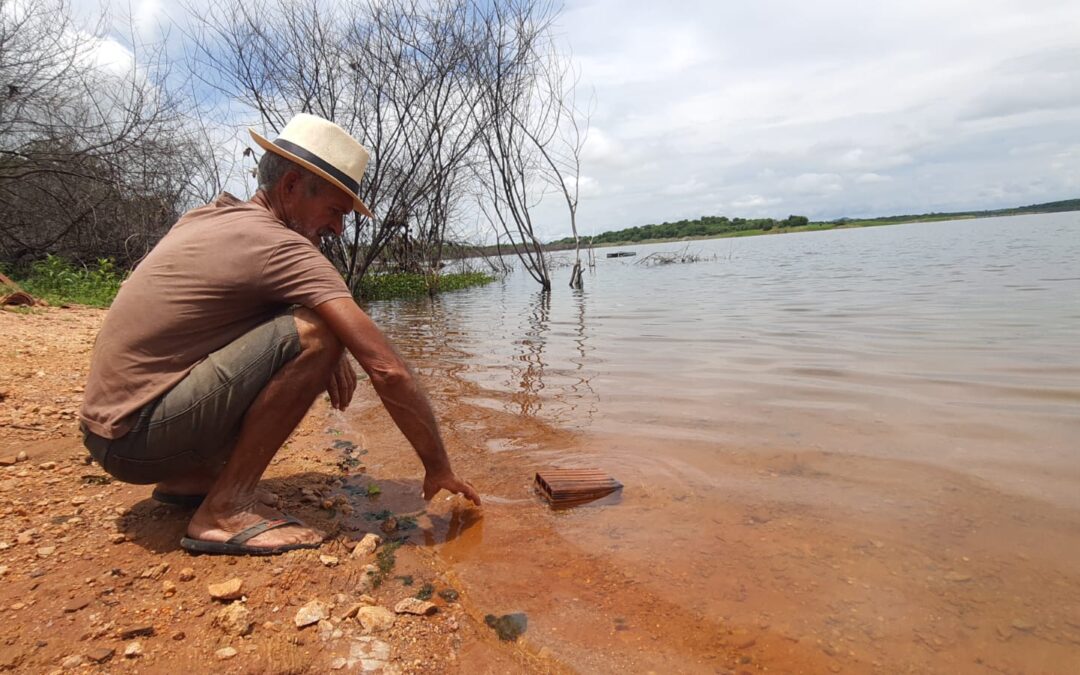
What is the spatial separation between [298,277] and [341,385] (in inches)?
23.4

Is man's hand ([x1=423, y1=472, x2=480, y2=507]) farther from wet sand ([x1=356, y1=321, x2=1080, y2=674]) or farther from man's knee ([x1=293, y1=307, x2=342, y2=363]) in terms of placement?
man's knee ([x1=293, y1=307, x2=342, y2=363])

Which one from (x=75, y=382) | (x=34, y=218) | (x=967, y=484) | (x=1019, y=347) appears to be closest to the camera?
(x=967, y=484)

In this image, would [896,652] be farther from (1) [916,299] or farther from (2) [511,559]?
(1) [916,299]

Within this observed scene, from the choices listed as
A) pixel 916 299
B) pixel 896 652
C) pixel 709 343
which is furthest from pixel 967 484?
pixel 916 299

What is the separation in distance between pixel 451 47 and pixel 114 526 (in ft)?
40.4

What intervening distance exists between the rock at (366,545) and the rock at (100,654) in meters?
0.75

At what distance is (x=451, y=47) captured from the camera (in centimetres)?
1280

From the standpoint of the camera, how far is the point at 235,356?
2041 mm

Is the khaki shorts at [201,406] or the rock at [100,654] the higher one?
the khaki shorts at [201,406]

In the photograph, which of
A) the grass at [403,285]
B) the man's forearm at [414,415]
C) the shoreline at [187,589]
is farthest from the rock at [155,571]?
the grass at [403,285]

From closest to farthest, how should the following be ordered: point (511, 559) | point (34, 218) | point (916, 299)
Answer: point (511, 559) < point (916, 299) < point (34, 218)

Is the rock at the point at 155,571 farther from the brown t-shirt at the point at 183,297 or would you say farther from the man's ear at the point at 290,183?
the man's ear at the point at 290,183

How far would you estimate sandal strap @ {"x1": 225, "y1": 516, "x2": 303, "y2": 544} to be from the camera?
2111 mm

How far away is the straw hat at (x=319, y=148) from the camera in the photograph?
220 centimetres
